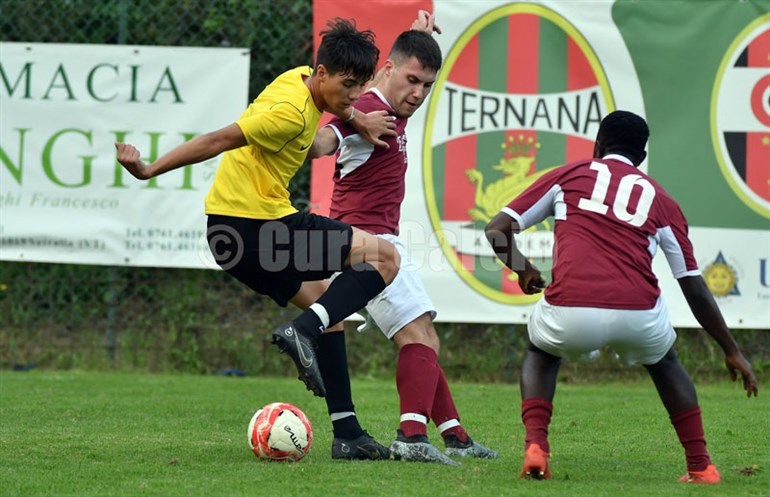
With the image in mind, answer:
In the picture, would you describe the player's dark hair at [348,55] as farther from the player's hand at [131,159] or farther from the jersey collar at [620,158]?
the jersey collar at [620,158]

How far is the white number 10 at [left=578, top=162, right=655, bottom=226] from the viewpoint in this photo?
174 inches

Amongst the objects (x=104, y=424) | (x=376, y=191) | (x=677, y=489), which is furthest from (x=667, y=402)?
(x=104, y=424)

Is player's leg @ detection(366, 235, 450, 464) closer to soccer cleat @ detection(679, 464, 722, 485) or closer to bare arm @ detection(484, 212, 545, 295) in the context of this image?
bare arm @ detection(484, 212, 545, 295)

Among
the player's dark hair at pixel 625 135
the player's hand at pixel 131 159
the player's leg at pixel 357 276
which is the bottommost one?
the player's leg at pixel 357 276

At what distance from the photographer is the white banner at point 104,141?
8961 millimetres

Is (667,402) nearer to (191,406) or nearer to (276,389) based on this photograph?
(191,406)

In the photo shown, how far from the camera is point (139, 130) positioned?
904 centimetres

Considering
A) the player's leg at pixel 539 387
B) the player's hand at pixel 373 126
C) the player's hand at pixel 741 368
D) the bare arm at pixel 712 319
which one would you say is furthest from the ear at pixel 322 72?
the player's hand at pixel 741 368

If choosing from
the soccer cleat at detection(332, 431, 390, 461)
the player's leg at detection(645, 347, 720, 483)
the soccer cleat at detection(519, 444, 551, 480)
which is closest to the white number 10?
the player's leg at detection(645, 347, 720, 483)

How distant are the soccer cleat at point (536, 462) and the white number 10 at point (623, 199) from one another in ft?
3.07

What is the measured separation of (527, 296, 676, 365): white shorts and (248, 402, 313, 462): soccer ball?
1.21 m

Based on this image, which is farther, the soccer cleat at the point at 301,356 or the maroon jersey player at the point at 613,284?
the soccer cleat at the point at 301,356

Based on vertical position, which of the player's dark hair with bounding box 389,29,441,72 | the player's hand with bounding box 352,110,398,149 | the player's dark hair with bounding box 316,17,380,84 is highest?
the player's dark hair with bounding box 389,29,441,72

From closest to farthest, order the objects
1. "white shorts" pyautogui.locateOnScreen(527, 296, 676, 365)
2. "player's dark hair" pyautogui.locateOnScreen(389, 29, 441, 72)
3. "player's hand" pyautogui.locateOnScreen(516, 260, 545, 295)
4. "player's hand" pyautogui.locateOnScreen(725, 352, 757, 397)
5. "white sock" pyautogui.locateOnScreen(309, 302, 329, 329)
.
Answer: "white shorts" pyautogui.locateOnScreen(527, 296, 676, 365) → "player's hand" pyautogui.locateOnScreen(725, 352, 757, 397) → "player's hand" pyautogui.locateOnScreen(516, 260, 545, 295) → "white sock" pyautogui.locateOnScreen(309, 302, 329, 329) → "player's dark hair" pyautogui.locateOnScreen(389, 29, 441, 72)
